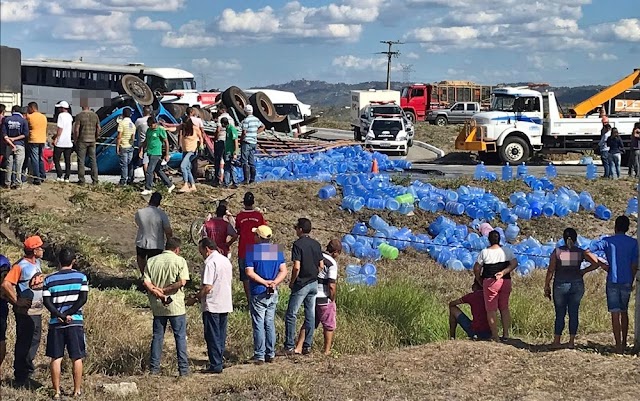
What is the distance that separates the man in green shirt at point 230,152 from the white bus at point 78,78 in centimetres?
2028

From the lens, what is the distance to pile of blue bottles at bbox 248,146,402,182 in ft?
68.6

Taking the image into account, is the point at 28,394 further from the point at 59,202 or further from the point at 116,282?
the point at 59,202

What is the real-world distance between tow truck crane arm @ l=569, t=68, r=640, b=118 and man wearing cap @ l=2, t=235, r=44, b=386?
25672 mm

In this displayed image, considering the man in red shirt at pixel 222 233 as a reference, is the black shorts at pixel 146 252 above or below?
below

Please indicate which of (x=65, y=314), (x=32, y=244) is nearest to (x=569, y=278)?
(x=65, y=314)

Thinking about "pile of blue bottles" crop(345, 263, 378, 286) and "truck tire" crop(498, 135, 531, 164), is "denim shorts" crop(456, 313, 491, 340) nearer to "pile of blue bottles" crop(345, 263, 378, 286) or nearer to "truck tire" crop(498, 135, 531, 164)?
"pile of blue bottles" crop(345, 263, 378, 286)

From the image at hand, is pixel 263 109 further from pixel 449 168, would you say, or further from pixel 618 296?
pixel 618 296

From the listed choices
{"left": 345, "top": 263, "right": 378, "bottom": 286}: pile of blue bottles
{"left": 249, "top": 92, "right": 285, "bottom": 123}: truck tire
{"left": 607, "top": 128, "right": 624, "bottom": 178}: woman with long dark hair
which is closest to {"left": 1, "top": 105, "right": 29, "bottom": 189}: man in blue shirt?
{"left": 345, "top": 263, "right": 378, "bottom": 286}: pile of blue bottles

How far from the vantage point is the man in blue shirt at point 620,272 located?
9.91m

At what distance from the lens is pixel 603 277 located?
16.4 metres

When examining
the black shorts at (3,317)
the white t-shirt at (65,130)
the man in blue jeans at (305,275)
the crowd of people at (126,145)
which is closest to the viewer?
the black shorts at (3,317)

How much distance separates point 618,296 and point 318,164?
12.6m

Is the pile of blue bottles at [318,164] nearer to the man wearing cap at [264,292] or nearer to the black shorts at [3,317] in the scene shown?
the man wearing cap at [264,292]

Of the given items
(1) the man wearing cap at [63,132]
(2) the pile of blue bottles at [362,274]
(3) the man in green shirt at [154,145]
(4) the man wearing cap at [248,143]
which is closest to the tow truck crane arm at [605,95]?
(4) the man wearing cap at [248,143]
